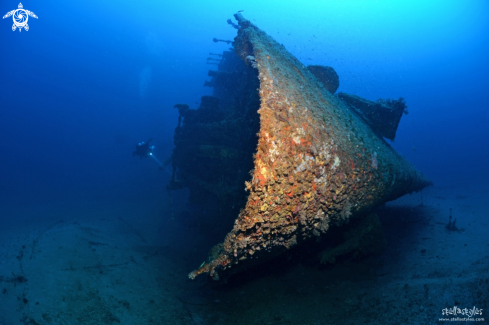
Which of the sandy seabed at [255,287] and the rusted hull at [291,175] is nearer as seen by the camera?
the rusted hull at [291,175]

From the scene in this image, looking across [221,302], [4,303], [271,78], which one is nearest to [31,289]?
[4,303]

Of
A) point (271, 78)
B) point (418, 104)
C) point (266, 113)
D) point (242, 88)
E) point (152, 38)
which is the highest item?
point (152, 38)

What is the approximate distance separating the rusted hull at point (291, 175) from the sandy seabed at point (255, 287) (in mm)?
1178

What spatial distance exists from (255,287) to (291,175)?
2.46 metres

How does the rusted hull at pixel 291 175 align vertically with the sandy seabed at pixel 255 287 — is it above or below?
above

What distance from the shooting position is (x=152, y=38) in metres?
178

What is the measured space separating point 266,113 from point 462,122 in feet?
403

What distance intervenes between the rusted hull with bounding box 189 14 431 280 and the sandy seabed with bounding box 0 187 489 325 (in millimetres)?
1178

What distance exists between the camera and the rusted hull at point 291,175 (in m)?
2.21

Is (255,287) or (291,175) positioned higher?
(291,175)

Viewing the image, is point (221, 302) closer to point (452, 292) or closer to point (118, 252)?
point (452, 292)

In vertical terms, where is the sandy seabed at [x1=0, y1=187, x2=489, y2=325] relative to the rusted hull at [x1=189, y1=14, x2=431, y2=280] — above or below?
below

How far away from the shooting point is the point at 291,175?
7.61 ft

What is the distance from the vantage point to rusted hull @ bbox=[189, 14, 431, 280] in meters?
2.21
